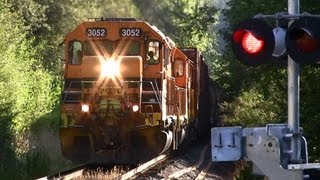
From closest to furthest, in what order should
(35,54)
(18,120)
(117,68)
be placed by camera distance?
(117,68), (18,120), (35,54)

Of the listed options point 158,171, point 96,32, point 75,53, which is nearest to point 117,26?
point 96,32

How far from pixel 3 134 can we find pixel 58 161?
7.47 ft

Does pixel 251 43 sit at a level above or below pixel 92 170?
above

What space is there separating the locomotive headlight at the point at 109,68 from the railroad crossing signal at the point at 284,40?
372 inches

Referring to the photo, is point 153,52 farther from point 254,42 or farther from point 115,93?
point 254,42

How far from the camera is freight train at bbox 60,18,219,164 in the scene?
558 inches

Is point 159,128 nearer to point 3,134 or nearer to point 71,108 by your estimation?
point 71,108

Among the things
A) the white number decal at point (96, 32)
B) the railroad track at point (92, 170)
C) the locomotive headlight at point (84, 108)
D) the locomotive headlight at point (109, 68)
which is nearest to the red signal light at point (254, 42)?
the railroad track at point (92, 170)

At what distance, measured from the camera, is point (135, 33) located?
14.9m

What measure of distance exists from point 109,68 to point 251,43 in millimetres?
9585

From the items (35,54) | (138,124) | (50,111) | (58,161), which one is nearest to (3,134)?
(58,161)

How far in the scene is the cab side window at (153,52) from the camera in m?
15.0

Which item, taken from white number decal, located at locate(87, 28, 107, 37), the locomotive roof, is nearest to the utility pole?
the locomotive roof

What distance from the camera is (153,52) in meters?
15.1
